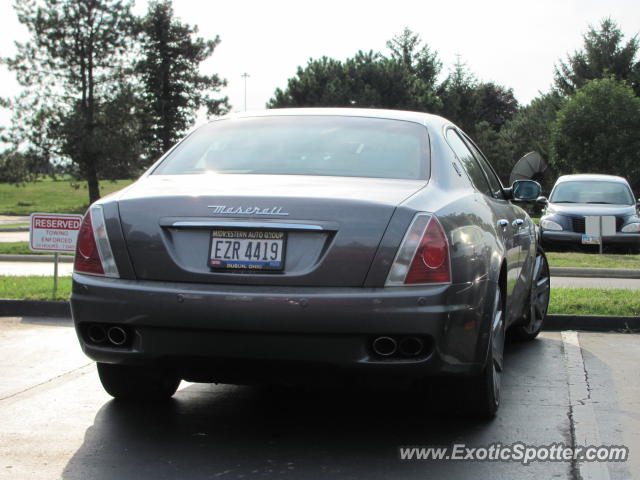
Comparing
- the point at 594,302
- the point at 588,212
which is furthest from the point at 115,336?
the point at 588,212

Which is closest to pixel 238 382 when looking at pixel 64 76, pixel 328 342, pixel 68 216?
pixel 328 342

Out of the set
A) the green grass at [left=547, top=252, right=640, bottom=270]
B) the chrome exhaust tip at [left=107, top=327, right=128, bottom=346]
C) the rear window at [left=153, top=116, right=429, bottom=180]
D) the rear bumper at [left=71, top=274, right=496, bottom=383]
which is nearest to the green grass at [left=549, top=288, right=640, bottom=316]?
the rear window at [left=153, top=116, right=429, bottom=180]

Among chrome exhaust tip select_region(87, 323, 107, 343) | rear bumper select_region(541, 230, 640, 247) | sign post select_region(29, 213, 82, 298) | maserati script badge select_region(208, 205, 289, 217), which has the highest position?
maserati script badge select_region(208, 205, 289, 217)

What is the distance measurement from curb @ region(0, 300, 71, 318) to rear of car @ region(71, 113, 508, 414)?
15.8ft

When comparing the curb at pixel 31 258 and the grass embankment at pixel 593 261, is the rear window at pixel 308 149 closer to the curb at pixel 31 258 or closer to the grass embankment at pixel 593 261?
the grass embankment at pixel 593 261

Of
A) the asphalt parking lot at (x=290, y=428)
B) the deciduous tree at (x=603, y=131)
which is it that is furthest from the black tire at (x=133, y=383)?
the deciduous tree at (x=603, y=131)

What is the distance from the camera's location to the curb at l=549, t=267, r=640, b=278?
1403 centimetres

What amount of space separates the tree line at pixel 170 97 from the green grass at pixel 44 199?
1822 millimetres

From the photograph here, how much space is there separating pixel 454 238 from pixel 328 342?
745 mm

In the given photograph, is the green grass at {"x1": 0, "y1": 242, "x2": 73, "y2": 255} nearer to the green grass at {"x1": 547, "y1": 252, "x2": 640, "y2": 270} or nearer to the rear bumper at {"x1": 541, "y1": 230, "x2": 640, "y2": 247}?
the green grass at {"x1": 547, "y1": 252, "x2": 640, "y2": 270}

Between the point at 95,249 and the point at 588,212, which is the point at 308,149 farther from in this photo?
the point at 588,212

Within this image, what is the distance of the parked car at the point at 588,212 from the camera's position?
1804cm

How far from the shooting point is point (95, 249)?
432cm

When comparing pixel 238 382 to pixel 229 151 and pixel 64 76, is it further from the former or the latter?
pixel 64 76
